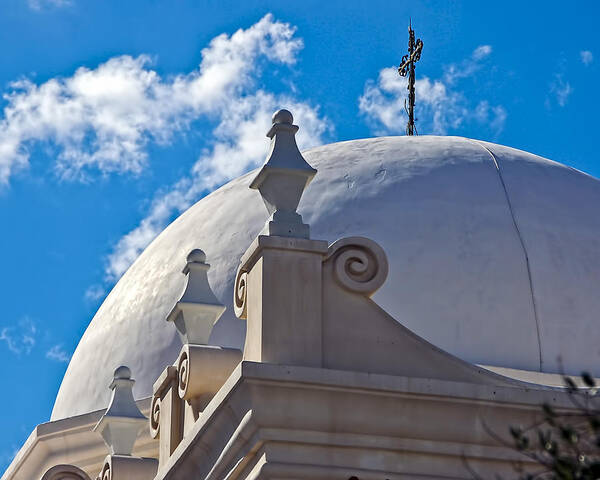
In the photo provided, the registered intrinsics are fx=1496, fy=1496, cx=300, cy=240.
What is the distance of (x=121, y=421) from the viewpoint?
14211mm

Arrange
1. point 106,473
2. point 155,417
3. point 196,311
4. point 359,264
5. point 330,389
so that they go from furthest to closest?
point 106,473, point 155,417, point 196,311, point 359,264, point 330,389

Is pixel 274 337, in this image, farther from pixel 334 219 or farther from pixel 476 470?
pixel 334 219

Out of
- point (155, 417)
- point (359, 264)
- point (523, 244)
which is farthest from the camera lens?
point (523, 244)

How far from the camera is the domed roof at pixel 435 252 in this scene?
14133 millimetres

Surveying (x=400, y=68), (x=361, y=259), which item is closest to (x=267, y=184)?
(x=361, y=259)

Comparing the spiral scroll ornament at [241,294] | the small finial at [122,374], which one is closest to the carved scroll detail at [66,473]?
the small finial at [122,374]

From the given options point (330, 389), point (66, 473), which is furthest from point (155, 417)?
point (330, 389)

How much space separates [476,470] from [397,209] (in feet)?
16.3

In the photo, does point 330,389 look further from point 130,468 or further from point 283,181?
point 130,468

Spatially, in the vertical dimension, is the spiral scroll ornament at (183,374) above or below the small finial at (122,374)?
below

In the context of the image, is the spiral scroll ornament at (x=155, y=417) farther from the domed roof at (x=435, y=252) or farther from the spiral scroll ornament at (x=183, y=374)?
the domed roof at (x=435, y=252)

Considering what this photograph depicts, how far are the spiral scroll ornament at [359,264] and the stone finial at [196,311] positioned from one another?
2.21 m

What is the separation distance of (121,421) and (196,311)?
1.91 m

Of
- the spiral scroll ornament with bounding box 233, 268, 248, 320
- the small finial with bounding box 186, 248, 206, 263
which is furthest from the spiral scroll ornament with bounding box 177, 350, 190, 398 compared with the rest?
the small finial with bounding box 186, 248, 206, 263
